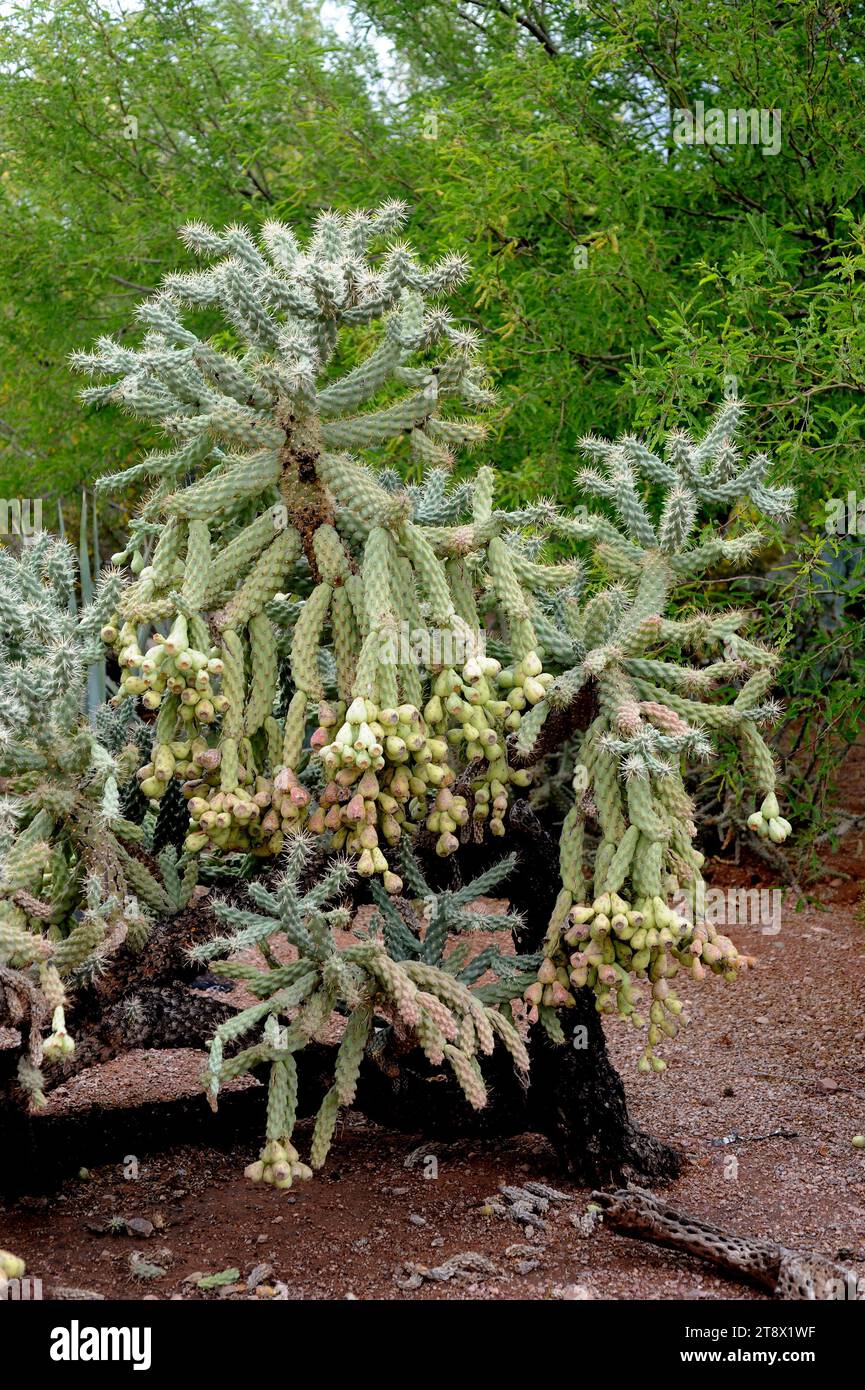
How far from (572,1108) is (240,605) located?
5.94 ft

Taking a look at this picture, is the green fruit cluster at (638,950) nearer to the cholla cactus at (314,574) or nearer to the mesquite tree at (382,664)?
the mesquite tree at (382,664)

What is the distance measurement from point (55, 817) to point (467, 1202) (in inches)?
63.3

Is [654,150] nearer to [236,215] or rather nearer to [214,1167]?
[236,215]

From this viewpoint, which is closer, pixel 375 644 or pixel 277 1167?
pixel 375 644

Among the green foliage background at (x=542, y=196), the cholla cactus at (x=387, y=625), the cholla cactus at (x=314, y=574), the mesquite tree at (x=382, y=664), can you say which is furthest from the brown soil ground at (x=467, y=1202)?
the green foliage background at (x=542, y=196)

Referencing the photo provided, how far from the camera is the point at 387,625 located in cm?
321

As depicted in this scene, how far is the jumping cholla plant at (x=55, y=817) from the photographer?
3428mm

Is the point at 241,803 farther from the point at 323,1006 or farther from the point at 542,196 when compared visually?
the point at 542,196

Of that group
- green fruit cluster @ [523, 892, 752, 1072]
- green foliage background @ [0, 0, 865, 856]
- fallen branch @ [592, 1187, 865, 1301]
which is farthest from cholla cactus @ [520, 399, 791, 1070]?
green foliage background @ [0, 0, 865, 856]

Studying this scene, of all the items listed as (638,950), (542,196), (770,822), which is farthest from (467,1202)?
(542,196)

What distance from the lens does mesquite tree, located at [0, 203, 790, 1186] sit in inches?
130

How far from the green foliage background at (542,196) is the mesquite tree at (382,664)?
1312 millimetres

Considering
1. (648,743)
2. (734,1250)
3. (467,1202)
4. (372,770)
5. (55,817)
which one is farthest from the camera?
(467,1202)

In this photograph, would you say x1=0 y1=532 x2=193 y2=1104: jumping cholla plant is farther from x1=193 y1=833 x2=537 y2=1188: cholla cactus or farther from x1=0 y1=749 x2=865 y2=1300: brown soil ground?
x1=0 y1=749 x2=865 y2=1300: brown soil ground
